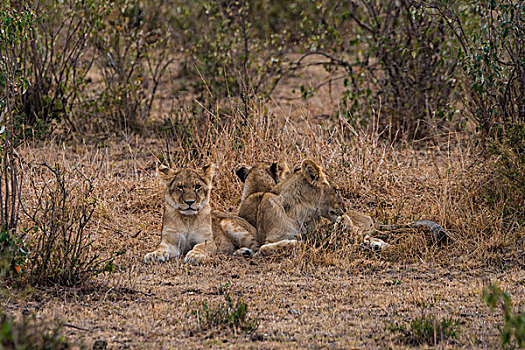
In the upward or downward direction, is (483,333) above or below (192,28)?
below

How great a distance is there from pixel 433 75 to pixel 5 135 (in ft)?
24.1

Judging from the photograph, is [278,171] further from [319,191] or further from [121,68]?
[121,68]

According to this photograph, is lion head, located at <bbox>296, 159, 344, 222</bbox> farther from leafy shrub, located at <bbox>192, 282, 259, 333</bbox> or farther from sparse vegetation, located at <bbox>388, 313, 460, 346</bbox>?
sparse vegetation, located at <bbox>388, 313, 460, 346</bbox>

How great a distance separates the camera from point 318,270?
634 centimetres

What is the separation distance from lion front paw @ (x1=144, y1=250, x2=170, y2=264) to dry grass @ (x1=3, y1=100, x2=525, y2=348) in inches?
4.6

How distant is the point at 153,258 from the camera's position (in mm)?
6496

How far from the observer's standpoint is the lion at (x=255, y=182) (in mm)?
7117

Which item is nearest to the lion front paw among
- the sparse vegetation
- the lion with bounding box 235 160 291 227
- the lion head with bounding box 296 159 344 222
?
the lion with bounding box 235 160 291 227

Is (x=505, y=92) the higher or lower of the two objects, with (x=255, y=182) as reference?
higher

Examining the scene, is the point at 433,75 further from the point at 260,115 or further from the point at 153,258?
the point at 153,258

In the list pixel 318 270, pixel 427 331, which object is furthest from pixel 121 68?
pixel 427 331

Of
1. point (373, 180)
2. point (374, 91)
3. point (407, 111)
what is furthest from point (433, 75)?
point (373, 180)

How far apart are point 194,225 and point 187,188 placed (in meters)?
0.37

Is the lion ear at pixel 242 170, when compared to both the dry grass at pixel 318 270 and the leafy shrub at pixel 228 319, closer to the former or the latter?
the dry grass at pixel 318 270
